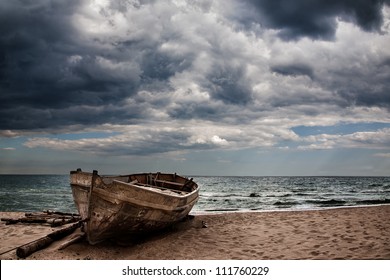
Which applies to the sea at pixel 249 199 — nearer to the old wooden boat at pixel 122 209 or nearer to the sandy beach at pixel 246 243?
the sandy beach at pixel 246 243

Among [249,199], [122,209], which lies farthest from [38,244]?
[249,199]

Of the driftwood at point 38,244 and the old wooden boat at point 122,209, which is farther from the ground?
the old wooden boat at point 122,209

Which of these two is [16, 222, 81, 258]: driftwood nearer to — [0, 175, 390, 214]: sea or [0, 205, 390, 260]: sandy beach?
[0, 205, 390, 260]: sandy beach

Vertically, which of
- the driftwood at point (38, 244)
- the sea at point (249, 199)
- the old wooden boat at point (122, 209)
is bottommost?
the sea at point (249, 199)

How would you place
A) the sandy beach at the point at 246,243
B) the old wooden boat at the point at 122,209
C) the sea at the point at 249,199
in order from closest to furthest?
the sandy beach at the point at 246,243 < the old wooden boat at the point at 122,209 < the sea at the point at 249,199

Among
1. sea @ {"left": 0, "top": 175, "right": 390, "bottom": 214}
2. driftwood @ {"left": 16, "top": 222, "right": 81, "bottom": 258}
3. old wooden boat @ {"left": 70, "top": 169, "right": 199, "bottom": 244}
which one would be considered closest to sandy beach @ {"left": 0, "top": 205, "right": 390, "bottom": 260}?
driftwood @ {"left": 16, "top": 222, "right": 81, "bottom": 258}

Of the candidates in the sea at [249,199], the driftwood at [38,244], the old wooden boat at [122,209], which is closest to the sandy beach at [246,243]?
the driftwood at [38,244]

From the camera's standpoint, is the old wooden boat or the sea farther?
the sea

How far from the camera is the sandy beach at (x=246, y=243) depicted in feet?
25.4

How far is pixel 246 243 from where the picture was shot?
30.3 ft

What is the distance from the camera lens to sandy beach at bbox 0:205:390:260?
7750mm

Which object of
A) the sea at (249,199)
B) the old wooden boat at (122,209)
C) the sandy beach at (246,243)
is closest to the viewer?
the sandy beach at (246,243)

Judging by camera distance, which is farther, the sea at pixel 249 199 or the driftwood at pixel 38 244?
the sea at pixel 249 199
